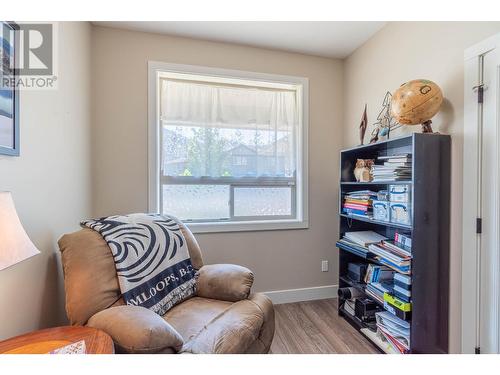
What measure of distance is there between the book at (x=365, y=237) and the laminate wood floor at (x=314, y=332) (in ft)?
2.40

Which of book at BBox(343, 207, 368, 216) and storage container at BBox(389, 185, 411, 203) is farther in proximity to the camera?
book at BBox(343, 207, 368, 216)

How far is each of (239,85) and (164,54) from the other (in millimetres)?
729

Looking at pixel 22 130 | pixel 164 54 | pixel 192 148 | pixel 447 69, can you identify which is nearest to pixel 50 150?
pixel 22 130

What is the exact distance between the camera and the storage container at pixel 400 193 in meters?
1.57

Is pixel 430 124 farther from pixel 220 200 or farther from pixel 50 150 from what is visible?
pixel 50 150

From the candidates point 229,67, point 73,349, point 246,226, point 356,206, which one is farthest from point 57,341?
point 229,67

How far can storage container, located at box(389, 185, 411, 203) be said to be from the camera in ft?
5.14

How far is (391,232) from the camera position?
198cm

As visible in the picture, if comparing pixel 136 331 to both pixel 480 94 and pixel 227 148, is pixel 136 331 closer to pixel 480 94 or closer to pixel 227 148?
pixel 227 148

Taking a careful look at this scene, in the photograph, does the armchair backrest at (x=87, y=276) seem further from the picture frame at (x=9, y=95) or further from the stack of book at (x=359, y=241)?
the stack of book at (x=359, y=241)

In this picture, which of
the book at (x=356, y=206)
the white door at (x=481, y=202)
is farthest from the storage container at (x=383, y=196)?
the white door at (x=481, y=202)

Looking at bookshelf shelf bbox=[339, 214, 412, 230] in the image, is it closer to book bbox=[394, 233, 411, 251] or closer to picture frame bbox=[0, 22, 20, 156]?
book bbox=[394, 233, 411, 251]

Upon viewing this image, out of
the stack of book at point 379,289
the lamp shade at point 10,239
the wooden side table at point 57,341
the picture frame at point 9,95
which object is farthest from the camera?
the stack of book at point 379,289

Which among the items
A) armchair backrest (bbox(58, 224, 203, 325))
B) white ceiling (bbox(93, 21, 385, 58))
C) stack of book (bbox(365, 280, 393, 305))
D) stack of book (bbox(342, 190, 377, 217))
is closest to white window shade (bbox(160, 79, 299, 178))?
white ceiling (bbox(93, 21, 385, 58))
